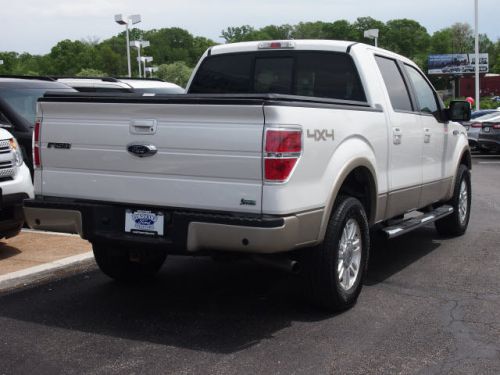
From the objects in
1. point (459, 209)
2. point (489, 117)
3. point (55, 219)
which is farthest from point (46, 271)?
point (489, 117)

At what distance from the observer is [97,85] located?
1323cm

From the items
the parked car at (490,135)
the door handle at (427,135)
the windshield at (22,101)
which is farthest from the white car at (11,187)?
the parked car at (490,135)

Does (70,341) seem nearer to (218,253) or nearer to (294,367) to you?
(218,253)

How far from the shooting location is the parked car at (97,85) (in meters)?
12.6

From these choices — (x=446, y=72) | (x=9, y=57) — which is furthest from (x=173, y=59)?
(x=446, y=72)

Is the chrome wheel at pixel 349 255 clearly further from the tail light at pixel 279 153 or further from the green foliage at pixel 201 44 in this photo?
the green foliage at pixel 201 44

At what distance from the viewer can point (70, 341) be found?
4.76m

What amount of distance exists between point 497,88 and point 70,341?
118996 millimetres

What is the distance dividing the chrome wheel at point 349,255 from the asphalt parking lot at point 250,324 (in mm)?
248

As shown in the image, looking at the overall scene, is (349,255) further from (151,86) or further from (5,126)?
(151,86)

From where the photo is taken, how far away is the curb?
6309mm

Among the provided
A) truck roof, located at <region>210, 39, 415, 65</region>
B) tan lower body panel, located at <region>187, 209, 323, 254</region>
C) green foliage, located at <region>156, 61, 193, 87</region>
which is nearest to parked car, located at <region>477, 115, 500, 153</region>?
truck roof, located at <region>210, 39, 415, 65</region>

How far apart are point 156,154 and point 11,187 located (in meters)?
2.72

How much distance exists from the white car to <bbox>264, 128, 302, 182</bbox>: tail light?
3.38 meters
